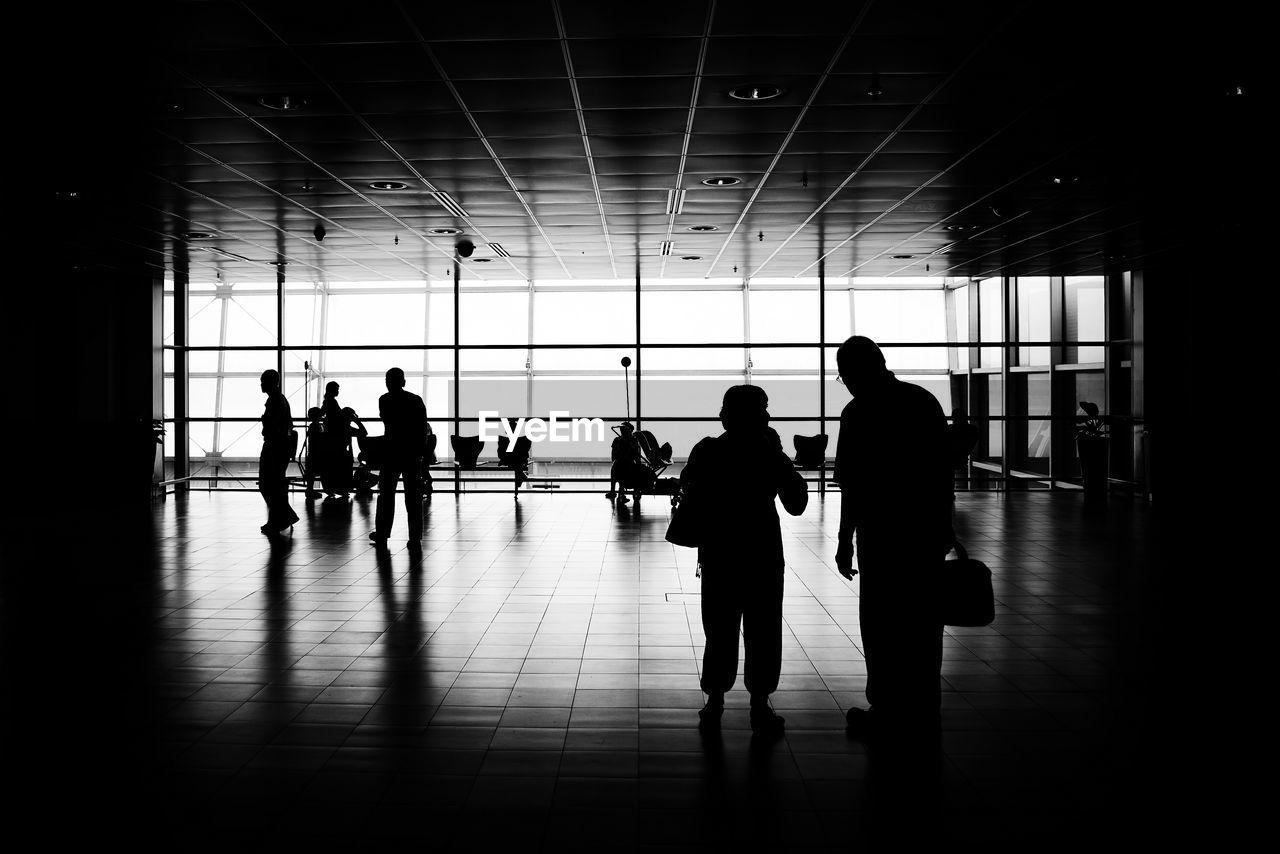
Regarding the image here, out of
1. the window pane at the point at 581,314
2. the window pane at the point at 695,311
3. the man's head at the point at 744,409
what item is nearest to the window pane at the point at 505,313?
the window pane at the point at 581,314

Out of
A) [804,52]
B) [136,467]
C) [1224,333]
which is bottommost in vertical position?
Result: [136,467]

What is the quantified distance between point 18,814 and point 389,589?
3.43 metres

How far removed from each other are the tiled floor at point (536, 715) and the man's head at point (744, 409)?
120 cm

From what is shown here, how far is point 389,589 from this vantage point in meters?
6.22

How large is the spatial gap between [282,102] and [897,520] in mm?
4216

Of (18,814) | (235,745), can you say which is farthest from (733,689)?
(18,814)

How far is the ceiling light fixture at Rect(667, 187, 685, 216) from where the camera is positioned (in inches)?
303

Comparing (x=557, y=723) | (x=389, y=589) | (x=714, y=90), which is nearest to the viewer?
(x=557, y=723)

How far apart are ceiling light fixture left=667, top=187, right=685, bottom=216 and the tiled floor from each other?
124 inches

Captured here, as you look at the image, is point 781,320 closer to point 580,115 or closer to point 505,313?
point 505,313

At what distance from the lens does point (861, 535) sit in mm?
3357

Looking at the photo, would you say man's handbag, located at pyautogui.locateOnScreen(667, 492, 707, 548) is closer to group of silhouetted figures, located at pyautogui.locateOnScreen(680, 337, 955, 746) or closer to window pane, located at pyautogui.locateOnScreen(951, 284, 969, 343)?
group of silhouetted figures, located at pyautogui.locateOnScreen(680, 337, 955, 746)

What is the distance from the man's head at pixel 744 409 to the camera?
11.3 ft

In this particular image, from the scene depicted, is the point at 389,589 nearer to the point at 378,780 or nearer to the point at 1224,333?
the point at 378,780
